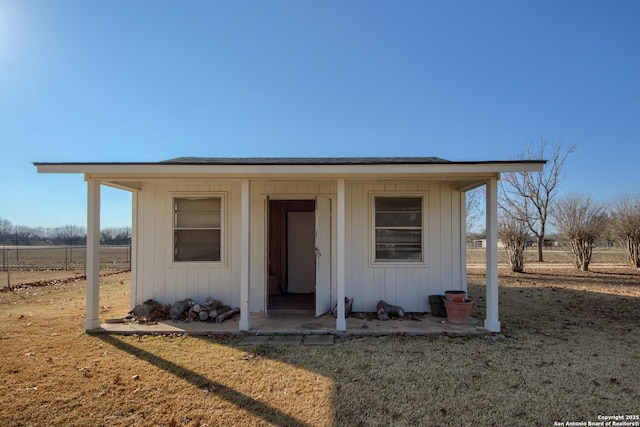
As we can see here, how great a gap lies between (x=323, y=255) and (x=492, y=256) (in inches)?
109

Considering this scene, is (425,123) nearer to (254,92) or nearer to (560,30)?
(560,30)

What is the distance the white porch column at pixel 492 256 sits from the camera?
527 cm

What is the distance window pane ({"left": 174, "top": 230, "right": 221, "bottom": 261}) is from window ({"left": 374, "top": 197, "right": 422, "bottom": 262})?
10.2 feet

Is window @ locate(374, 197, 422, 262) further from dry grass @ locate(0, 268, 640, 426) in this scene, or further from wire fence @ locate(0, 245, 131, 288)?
wire fence @ locate(0, 245, 131, 288)

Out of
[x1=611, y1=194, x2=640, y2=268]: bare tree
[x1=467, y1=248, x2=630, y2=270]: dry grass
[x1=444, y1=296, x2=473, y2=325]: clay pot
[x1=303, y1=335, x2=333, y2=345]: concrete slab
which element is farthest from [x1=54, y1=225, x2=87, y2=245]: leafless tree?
[x1=611, y1=194, x2=640, y2=268]: bare tree

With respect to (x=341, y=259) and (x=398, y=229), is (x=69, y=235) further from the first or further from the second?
(x=341, y=259)

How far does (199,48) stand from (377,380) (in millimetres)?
A: 9382

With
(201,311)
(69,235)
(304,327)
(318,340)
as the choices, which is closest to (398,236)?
(304,327)

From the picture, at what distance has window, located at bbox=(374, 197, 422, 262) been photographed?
6625mm

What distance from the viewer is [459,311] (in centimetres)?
564

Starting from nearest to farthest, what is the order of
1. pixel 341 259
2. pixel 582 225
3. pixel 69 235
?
1. pixel 341 259
2. pixel 582 225
3. pixel 69 235

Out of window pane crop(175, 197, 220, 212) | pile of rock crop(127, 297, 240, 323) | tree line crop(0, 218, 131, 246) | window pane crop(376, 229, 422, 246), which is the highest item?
window pane crop(175, 197, 220, 212)

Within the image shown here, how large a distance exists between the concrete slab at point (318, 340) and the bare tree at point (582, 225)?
42.9 ft

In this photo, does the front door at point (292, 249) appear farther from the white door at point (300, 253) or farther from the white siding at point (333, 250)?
the white siding at point (333, 250)
